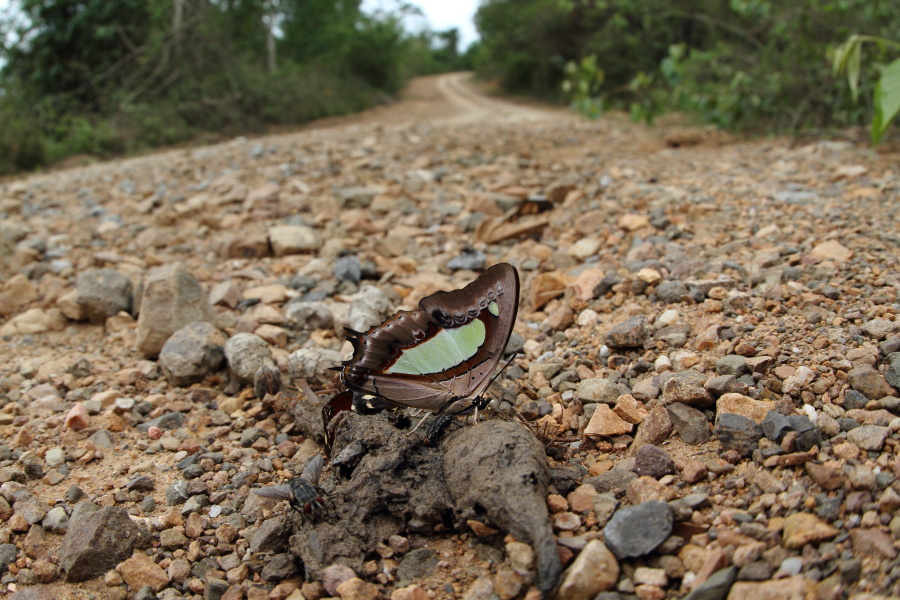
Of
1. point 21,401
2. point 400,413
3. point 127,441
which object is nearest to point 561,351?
point 400,413

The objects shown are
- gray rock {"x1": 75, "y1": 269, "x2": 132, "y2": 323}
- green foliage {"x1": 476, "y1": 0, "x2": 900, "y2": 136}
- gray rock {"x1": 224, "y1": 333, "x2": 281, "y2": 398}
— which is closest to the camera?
gray rock {"x1": 224, "y1": 333, "x2": 281, "y2": 398}

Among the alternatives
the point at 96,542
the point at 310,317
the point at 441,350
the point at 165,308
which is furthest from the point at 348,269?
the point at 96,542

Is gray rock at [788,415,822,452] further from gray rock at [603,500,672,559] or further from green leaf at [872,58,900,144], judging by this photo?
green leaf at [872,58,900,144]

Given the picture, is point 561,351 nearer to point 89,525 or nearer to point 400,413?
point 400,413

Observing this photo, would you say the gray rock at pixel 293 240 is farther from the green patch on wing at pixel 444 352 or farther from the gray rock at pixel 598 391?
the gray rock at pixel 598 391

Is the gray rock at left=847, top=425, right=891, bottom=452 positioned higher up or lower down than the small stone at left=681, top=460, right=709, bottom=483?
higher up

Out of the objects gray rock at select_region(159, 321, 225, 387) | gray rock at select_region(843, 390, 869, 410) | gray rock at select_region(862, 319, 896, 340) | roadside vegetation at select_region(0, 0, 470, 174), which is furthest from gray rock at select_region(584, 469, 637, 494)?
roadside vegetation at select_region(0, 0, 470, 174)

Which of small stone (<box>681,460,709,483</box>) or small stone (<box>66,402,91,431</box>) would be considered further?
small stone (<box>66,402,91,431</box>)

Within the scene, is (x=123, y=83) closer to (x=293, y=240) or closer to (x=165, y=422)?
(x=293, y=240)
